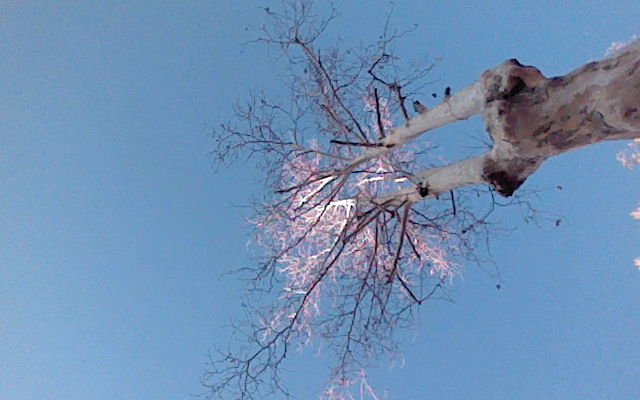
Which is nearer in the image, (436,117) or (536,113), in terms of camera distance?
(536,113)

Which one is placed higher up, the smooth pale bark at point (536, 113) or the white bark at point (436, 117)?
the white bark at point (436, 117)

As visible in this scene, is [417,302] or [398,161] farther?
[398,161]

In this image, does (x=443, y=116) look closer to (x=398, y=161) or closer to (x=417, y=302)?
(x=398, y=161)

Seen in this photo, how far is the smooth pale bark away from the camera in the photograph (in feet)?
9.29

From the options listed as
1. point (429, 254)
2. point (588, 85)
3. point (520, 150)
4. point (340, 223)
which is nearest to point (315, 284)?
point (340, 223)

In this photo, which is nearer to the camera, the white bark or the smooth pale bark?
the smooth pale bark

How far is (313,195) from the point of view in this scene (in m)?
5.95

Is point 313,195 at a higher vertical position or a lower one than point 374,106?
lower

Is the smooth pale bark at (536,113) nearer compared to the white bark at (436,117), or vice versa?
the smooth pale bark at (536,113)

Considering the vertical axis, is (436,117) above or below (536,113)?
above

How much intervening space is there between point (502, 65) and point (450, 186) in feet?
4.45

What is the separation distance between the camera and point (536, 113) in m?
3.40

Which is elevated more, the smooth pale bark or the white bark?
the white bark

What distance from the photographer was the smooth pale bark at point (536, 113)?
9.29 feet
